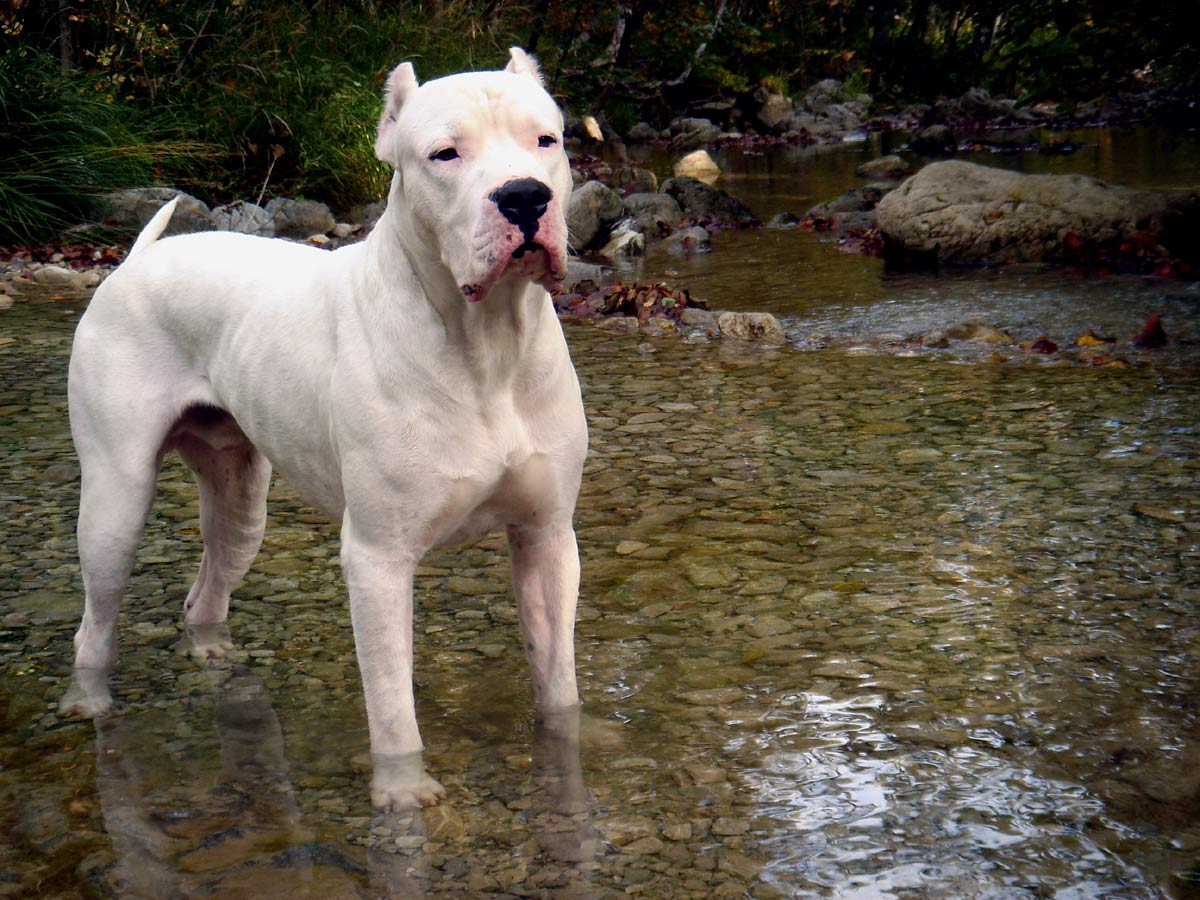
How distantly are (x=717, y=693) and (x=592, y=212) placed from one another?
9.65m

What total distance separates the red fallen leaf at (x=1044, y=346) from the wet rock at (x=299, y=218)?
23.7 feet

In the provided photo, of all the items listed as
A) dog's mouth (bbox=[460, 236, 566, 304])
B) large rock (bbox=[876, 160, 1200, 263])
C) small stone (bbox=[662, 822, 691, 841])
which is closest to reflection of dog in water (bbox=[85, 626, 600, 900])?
small stone (bbox=[662, 822, 691, 841])

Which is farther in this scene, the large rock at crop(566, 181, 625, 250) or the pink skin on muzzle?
the large rock at crop(566, 181, 625, 250)

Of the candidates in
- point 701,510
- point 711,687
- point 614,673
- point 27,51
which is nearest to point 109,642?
point 614,673

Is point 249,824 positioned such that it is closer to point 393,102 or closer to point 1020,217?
point 393,102

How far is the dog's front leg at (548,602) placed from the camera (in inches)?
134

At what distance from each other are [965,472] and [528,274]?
10.3ft

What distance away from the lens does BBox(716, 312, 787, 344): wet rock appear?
8.31 meters

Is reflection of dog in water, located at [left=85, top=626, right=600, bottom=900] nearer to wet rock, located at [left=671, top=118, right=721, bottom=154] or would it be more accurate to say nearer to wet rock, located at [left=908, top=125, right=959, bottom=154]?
wet rock, located at [left=671, top=118, right=721, bottom=154]

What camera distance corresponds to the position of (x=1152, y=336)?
24.9 ft

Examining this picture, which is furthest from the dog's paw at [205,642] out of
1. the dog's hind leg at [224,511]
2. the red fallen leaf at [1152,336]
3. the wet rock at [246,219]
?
the wet rock at [246,219]

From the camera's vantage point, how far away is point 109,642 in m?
4.01

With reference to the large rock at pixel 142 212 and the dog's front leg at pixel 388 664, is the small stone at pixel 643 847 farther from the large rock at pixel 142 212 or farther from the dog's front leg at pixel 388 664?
the large rock at pixel 142 212

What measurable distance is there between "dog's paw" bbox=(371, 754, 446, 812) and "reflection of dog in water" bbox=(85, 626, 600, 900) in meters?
0.04
